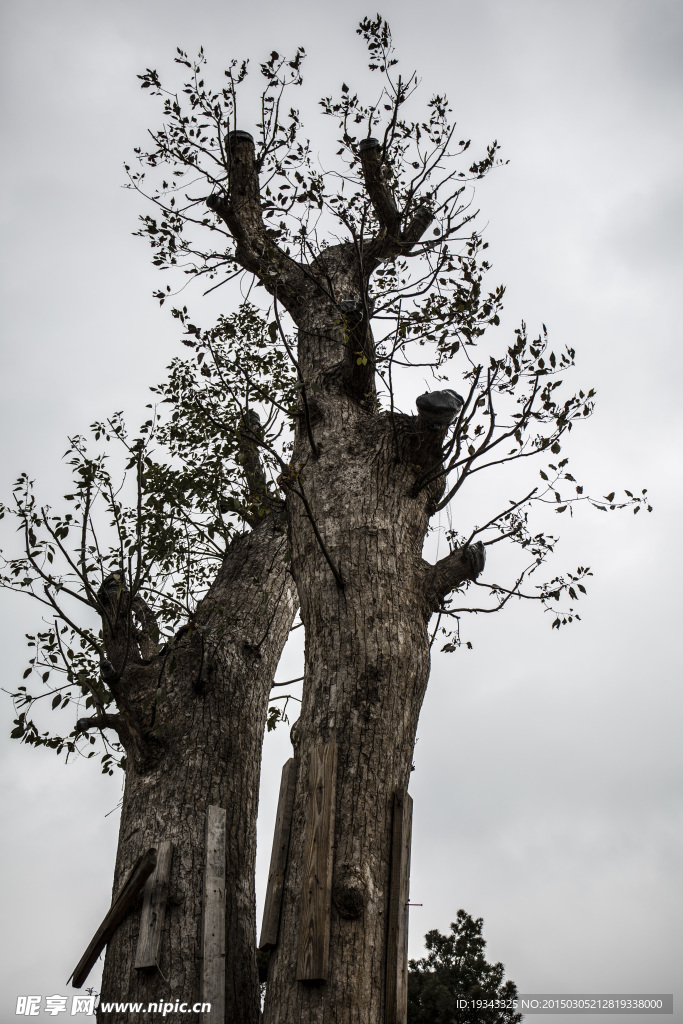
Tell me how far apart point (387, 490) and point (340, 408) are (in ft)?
2.49

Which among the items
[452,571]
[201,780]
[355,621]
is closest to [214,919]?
[201,780]

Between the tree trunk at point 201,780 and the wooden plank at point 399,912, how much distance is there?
1.25 meters

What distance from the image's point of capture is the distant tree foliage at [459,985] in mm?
7398

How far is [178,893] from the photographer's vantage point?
3.92 meters

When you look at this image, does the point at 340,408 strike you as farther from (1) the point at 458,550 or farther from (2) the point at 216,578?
(2) the point at 216,578

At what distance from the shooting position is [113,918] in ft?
12.7

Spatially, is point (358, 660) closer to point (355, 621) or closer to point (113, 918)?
point (355, 621)

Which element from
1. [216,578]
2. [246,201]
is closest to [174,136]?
[246,201]

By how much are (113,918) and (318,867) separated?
1.55m

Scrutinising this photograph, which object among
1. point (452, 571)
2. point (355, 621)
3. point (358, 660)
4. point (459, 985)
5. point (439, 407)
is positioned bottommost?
point (459, 985)

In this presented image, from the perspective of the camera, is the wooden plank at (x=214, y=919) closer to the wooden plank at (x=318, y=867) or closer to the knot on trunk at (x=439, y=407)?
the wooden plank at (x=318, y=867)

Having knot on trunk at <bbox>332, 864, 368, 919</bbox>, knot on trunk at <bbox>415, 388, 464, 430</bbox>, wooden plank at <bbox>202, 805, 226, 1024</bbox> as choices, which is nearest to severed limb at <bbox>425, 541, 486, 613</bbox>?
knot on trunk at <bbox>415, 388, 464, 430</bbox>

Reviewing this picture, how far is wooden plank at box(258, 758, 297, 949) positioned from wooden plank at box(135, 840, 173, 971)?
0.94m

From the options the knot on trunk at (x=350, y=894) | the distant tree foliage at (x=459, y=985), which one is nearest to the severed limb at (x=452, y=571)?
the knot on trunk at (x=350, y=894)
